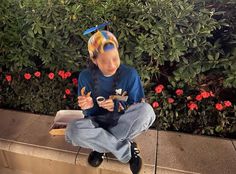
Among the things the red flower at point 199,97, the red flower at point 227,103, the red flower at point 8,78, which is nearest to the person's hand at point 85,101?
the red flower at point 199,97

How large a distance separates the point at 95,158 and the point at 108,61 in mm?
986

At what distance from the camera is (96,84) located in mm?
2039

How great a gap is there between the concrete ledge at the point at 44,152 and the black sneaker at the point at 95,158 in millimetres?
51

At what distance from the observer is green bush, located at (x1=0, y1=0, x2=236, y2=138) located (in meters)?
2.38

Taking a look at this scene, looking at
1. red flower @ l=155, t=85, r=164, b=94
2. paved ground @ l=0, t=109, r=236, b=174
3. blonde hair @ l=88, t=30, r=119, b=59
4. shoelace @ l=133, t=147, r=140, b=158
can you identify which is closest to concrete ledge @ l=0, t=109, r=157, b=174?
paved ground @ l=0, t=109, r=236, b=174

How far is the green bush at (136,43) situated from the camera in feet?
7.80

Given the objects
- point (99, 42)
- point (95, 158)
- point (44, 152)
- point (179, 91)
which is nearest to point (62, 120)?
point (44, 152)

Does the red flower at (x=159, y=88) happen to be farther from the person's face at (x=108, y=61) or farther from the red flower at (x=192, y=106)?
the person's face at (x=108, y=61)

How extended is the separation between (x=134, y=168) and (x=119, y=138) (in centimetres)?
32

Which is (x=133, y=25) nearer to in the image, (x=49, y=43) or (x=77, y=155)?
(x=49, y=43)

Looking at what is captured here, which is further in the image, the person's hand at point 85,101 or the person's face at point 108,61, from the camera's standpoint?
the person's hand at point 85,101

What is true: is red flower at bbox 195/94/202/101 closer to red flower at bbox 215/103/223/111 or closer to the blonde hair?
red flower at bbox 215/103/223/111

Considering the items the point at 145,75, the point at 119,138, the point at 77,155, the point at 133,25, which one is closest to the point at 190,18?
the point at 133,25

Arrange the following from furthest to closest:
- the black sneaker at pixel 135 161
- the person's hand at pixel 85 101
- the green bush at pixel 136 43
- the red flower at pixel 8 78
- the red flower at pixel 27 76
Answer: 1. the red flower at pixel 8 78
2. the red flower at pixel 27 76
3. the green bush at pixel 136 43
4. the black sneaker at pixel 135 161
5. the person's hand at pixel 85 101
